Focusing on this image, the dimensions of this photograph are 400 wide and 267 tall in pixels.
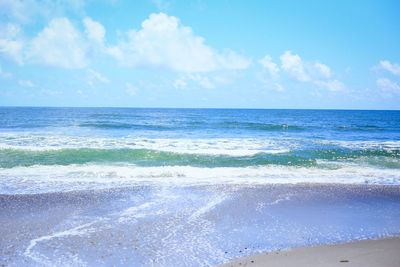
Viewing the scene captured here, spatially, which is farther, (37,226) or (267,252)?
(37,226)

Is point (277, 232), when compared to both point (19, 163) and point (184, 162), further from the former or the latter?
point (19, 163)

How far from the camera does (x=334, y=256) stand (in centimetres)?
583

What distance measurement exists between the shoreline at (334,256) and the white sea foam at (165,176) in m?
6.44

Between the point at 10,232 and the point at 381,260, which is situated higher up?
the point at 381,260

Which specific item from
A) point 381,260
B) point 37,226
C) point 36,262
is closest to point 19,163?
point 37,226

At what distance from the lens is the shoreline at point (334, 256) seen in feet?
18.0

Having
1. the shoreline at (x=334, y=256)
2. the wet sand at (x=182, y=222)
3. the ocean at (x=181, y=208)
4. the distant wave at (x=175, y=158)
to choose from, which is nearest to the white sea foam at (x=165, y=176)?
the ocean at (x=181, y=208)

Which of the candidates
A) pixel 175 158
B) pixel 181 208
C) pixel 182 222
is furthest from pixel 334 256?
pixel 175 158

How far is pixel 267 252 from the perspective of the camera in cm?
626

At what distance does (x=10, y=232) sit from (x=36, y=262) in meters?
1.93

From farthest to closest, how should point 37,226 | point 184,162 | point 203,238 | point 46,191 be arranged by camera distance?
point 184,162
point 46,191
point 37,226
point 203,238

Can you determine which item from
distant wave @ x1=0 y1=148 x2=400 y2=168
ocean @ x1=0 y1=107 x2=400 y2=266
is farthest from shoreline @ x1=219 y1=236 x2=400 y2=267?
distant wave @ x1=0 y1=148 x2=400 y2=168

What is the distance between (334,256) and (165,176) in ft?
29.2

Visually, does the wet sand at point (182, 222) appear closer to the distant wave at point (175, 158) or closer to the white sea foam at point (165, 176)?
the white sea foam at point (165, 176)
